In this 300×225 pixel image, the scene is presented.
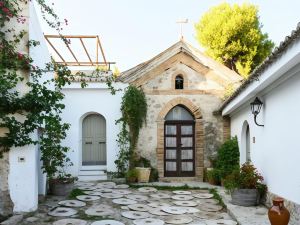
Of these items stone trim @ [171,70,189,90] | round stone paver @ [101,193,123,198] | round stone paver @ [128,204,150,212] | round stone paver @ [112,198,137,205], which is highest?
stone trim @ [171,70,189,90]

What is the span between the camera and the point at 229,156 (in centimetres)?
1205

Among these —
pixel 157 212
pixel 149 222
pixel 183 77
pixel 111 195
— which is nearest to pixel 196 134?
pixel 183 77

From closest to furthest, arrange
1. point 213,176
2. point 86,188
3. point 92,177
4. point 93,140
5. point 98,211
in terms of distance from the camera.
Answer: point 98,211, point 86,188, point 213,176, point 92,177, point 93,140

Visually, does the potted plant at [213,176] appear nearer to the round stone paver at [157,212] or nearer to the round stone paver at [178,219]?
the round stone paver at [157,212]

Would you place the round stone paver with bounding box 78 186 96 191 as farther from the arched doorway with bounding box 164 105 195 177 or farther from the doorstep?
the doorstep

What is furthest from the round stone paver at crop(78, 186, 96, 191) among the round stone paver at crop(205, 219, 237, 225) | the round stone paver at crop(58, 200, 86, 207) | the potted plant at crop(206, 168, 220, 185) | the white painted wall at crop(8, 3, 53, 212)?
the round stone paver at crop(205, 219, 237, 225)

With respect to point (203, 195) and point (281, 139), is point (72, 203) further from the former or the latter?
point (281, 139)

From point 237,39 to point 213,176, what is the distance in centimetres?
1283

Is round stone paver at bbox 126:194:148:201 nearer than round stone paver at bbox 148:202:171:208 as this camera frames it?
No

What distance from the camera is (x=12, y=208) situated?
25.3ft

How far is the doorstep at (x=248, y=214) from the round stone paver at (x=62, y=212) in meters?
3.59

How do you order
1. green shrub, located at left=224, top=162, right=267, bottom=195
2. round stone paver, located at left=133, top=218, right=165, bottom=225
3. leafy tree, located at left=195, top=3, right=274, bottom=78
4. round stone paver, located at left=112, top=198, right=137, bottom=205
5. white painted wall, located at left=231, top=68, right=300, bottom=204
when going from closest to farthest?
white painted wall, located at left=231, top=68, right=300, bottom=204 < round stone paver, located at left=133, top=218, right=165, bottom=225 < green shrub, located at left=224, top=162, right=267, bottom=195 < round stone paver, located at left=112, top=198, right=137, bottom=205 < leafy tree, located at left=195, top=3, right=274, bottom=78

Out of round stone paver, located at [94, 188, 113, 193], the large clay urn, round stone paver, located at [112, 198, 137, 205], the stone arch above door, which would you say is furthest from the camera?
the stone arch above door

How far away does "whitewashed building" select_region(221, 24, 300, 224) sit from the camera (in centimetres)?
619
